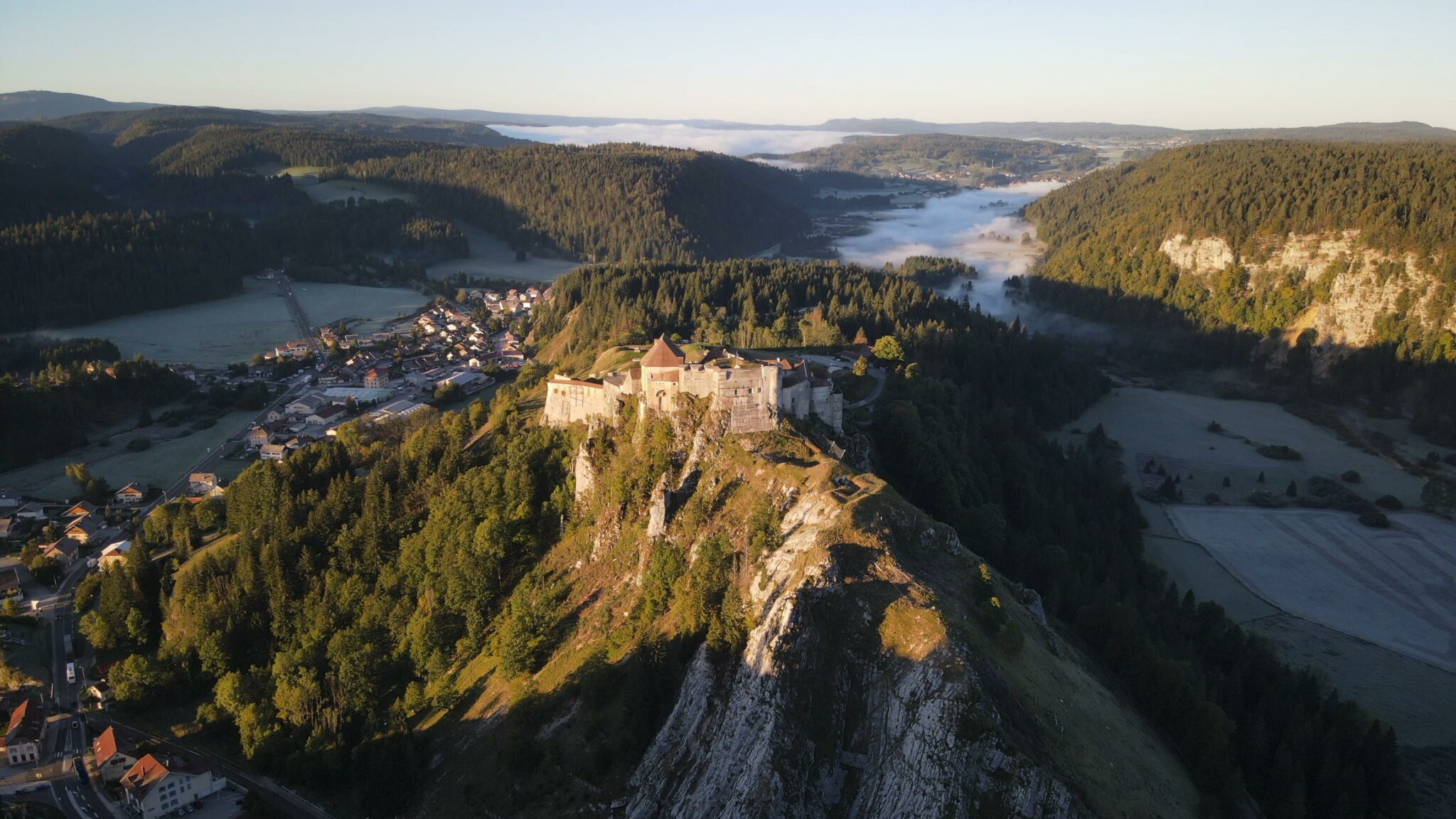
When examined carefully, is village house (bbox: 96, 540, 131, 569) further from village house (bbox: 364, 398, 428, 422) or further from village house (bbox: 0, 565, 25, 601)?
village house (bbox: 364, 398, 428, 422)

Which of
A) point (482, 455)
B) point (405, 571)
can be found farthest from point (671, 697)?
point (482, 455)

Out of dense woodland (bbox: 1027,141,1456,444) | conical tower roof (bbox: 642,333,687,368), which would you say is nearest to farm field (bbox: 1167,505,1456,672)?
dense woodland (bbox: 1027,141,1456,444)

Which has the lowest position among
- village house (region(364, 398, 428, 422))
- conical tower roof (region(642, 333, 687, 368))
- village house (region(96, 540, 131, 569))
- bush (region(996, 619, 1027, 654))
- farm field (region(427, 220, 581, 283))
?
village house (region(96, 540, 131, 569))

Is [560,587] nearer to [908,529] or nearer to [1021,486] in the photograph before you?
[908,529]

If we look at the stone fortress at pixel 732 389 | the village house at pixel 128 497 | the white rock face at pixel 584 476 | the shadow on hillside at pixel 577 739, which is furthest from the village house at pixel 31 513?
the shadow on hillside at pixel 577 739

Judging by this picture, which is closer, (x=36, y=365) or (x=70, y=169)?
(x=36, y=365)

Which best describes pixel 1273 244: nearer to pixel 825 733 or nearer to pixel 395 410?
pixel 395 410

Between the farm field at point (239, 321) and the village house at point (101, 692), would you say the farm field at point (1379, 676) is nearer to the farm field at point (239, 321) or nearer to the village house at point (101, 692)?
the village house at point (101, 692)
